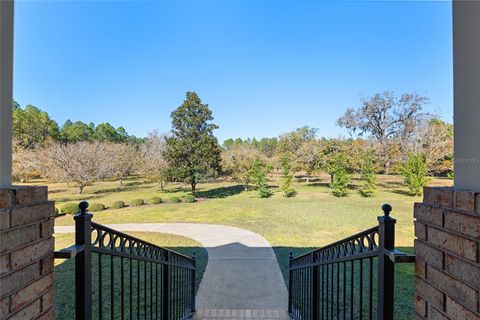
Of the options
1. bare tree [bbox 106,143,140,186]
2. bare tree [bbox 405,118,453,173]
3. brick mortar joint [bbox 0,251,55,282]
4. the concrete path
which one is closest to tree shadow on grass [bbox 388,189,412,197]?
bare tree [bbox 405,118,453,173]

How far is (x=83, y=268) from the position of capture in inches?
49.3

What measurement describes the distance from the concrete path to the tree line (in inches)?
347

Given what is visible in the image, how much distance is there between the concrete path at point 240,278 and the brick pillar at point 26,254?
10.0 feet

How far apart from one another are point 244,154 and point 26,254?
19.4m

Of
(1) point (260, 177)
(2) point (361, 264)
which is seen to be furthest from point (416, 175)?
(2) point (361, 264)

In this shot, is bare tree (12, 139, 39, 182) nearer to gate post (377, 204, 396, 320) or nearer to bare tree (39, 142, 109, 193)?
bare tree (39, 142, 109, 193)

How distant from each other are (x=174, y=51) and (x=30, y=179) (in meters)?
14.5

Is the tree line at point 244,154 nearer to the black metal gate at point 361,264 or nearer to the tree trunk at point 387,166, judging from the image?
the tree trunk at point 387,166

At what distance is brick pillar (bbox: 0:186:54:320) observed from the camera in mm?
860

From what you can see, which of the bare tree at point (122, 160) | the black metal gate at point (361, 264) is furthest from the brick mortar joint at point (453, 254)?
the bare tree at point (122, 160)

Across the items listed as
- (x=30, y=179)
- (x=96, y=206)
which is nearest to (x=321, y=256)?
(x=96, y=206)

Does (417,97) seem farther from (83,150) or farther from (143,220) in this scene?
(83,150)

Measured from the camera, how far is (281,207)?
13.3 metres

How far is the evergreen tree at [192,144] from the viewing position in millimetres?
15953
